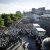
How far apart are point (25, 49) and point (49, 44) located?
13728mm

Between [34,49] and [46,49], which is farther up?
[46,49]

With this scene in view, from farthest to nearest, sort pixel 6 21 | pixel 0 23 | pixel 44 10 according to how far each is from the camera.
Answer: pixel 44 10, pixel 6 21, pixel 0 23

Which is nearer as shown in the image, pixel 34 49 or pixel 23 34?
pixel 34 49

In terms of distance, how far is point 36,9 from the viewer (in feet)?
353

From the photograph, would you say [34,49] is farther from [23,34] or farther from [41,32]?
[23,34]

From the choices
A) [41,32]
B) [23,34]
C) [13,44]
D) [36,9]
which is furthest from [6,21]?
[36,9]

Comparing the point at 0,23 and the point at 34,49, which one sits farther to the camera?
the point at 0,23

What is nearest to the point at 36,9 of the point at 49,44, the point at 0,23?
the point at 0,23

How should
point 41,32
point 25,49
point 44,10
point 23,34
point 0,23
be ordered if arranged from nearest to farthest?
1. point 25,49
2. point 41,32
3. point 23,34
4. point 0,23
5. point 44,10

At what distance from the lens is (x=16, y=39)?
59.1ft

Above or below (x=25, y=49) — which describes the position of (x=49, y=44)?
above

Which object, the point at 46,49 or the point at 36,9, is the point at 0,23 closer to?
the point at 46,49

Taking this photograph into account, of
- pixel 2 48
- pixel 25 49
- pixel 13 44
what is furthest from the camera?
pixel 13 44

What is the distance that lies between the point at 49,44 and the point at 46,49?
0.06 m
